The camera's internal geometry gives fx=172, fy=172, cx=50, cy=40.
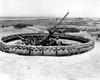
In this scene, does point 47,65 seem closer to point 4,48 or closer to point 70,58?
point 70,58

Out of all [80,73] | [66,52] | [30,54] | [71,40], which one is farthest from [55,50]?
[71,40]

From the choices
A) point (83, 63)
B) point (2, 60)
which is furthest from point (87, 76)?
point (2, 60)

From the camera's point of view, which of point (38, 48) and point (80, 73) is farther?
point (38, 48)

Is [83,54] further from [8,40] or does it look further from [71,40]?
[8,40]

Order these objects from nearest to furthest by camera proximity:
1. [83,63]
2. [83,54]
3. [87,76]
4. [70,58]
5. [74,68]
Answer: [87,76] < [74,68] < [83,63] < [70,58] < [83,54]

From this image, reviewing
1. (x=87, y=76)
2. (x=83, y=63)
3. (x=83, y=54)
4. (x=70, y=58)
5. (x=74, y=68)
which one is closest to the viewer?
(x=87, y=76)
